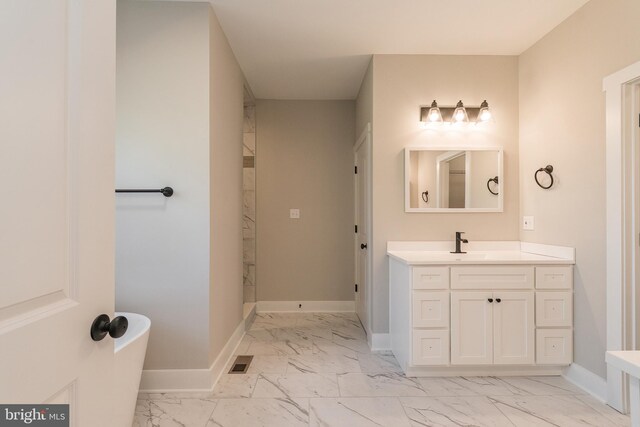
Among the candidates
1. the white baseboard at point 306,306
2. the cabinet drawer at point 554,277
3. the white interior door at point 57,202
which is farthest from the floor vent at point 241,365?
the cabinet drawer at point 554,277

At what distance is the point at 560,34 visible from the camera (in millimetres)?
2479

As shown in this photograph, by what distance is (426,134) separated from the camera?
297 centimetres

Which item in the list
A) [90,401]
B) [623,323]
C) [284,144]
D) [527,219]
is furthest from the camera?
[284,144]

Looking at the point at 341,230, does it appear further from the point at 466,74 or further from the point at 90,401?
the point at 90,401

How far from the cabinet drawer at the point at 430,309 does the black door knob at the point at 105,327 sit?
199cm

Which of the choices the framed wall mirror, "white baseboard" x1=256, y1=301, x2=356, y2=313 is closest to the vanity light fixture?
the framed wall mirror

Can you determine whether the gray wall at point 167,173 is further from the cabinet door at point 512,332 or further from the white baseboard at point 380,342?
the cabinet door at point 512,332

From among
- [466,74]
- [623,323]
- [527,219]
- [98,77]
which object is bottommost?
[623,323]

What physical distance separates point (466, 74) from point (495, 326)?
2.11 metres

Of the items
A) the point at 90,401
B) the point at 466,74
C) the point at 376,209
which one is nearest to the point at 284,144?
the point at 376,209

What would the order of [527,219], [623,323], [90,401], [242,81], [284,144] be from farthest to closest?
[284,144] < [242,81] < [527,219] < [623,323] < [90,401]

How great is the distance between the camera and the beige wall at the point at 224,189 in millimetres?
2326

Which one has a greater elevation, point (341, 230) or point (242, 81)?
point (242, 81)

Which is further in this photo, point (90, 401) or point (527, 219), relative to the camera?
point (527, 219)
